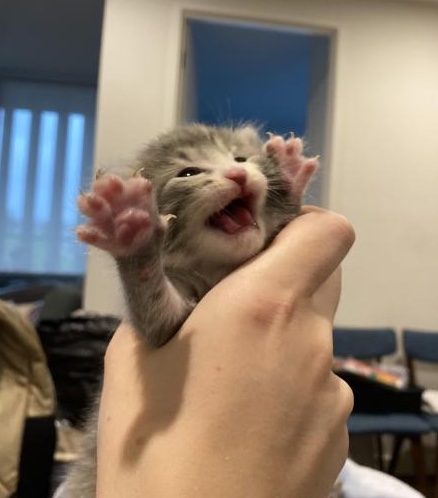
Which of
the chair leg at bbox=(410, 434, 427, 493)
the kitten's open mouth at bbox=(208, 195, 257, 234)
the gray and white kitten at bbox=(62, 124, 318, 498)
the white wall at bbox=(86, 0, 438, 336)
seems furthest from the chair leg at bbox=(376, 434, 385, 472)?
the kitten's open mouth at bbox=(208, 195, 257, 234)

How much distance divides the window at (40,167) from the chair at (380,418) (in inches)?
123

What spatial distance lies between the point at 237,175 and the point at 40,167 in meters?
5.27

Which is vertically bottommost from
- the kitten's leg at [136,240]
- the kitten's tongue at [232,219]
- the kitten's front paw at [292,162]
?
the kitten's leg at [136,240]

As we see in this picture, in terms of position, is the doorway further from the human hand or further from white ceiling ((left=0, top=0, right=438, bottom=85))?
the human hand

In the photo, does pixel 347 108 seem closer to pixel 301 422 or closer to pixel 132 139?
pixel 132 139

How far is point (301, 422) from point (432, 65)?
342cm

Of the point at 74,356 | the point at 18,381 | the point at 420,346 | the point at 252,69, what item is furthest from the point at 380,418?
the point at 252,69

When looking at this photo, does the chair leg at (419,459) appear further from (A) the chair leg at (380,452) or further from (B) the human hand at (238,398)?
(B) the human hand at (238,398)

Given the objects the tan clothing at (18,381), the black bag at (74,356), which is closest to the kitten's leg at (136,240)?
the tan clothing at (18,381)

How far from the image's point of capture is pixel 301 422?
67 cm

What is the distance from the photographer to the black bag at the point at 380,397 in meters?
2.73

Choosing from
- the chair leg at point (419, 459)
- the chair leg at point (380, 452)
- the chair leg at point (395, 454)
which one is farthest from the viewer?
the chair leg at point (380, 452)

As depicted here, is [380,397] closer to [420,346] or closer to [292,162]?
[420,346]

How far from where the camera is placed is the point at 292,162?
97 centimetres
